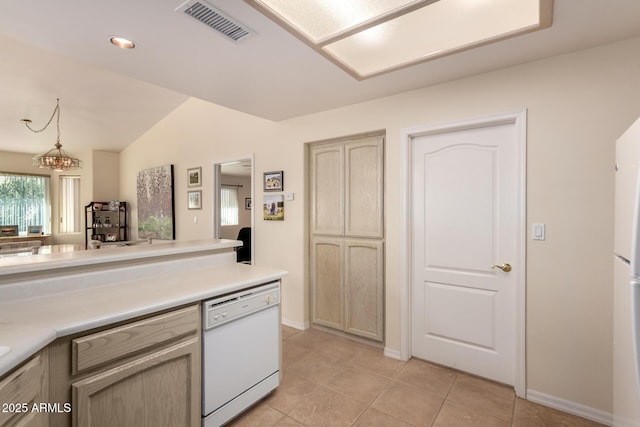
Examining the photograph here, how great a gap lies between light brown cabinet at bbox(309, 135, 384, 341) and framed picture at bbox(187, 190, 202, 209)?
2.03 meters

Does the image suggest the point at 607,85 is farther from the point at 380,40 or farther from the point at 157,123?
the point at 157,123

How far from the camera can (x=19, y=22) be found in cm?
161

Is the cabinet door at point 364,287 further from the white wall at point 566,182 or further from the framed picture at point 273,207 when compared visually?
the framed picture at point 273,207

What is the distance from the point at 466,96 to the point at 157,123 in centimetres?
509

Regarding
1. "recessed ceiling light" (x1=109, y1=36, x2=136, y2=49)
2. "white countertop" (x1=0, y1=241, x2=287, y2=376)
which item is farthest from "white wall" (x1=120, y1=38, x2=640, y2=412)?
"recessed ceiling light" (x1=109, y1=36, x2=136, y2=49)

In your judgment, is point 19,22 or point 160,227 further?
point 160,227

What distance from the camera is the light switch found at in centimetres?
205

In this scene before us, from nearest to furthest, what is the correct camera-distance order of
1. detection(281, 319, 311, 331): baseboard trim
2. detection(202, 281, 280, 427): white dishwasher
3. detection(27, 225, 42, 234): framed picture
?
detection(202, 281, 280, 427): white dishwasher, detection(281, 319, 311, 331): baseboard trim, detection(27, 225, 42, 234): framed picture

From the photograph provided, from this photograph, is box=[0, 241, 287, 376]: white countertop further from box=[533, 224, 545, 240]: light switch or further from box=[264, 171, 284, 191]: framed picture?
box=[533, 224, 545, 240]: light switch

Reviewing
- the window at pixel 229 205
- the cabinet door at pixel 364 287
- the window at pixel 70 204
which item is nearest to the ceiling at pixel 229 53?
the cabinet door at pixel 364 287

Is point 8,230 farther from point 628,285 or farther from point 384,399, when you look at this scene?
point 628,285

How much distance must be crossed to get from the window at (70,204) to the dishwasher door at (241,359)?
21.2ft

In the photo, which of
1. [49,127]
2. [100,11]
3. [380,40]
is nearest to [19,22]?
[100,11]

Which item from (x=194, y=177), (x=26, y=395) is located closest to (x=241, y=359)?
(x=26, y=395)
